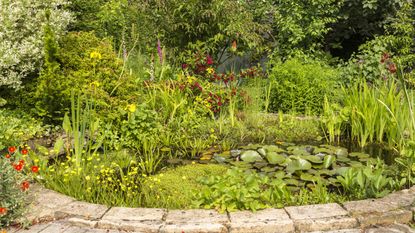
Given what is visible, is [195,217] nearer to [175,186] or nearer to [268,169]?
[175,186]

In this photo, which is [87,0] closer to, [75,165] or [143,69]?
[143,69]

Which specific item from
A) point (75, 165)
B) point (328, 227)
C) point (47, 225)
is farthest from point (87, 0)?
point (328, 227)

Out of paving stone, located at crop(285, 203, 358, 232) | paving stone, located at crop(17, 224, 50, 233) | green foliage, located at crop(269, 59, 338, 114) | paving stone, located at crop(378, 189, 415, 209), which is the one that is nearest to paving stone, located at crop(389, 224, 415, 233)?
paving stone, located at crop(378, 189, 415, 209)

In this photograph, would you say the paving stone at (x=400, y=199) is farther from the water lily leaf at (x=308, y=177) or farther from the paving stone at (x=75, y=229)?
the paving stone at (x=75, y=229)

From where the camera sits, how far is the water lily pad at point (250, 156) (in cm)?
438

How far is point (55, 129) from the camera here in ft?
15.5

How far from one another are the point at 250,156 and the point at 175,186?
98 centimetres

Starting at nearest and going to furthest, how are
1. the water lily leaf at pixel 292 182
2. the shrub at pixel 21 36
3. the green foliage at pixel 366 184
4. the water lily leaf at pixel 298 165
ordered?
the green foliage at pixel 366 184, the water lily leaf at pixel 292 182, the water lily leaf at pixel 298 165, the shrub at pixel 21 36

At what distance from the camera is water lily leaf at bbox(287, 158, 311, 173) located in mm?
4072

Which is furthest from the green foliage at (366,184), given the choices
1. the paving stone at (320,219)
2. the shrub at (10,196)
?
the shrub at (10,196)

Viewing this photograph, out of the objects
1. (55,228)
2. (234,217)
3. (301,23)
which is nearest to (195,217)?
(234,217)

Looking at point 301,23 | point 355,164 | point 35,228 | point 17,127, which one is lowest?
point 35,228

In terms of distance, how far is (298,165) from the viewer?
4098mm

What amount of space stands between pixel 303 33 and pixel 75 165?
488cm
